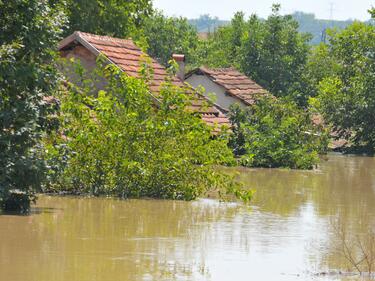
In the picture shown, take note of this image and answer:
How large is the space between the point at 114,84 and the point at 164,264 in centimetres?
897

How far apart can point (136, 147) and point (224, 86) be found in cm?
2576

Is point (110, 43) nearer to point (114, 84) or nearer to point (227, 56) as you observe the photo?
point (114, 84)

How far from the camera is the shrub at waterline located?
20.8 meters

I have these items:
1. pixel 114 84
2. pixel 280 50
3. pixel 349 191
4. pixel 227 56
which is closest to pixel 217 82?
pixel 280 50

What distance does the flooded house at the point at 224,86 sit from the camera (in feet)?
151

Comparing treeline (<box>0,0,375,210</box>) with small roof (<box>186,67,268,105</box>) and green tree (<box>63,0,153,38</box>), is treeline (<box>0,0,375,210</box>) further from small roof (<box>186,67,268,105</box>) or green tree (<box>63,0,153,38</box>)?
small roof (<box>186,67,268,105</box>)

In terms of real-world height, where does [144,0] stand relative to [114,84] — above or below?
above

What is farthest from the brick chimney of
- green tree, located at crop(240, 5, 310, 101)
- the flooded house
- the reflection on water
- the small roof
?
green tree, located at crop(240, 5, 310, 101)

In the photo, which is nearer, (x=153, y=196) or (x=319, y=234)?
(x=319, y=234)

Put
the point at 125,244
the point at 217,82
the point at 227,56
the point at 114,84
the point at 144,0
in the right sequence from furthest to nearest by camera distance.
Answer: the point at 227,56, the point at 217,82, the point at 144,0, the point at 114,84, the point at 125,244

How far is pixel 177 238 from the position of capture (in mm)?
16391

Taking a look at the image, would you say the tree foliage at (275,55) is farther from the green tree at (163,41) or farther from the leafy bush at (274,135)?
the leafy bush at (274,135)

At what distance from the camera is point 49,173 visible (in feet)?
57.5

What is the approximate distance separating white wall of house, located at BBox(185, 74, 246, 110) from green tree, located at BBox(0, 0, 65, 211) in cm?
2819
